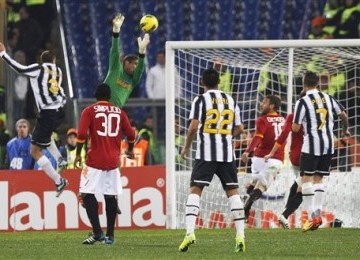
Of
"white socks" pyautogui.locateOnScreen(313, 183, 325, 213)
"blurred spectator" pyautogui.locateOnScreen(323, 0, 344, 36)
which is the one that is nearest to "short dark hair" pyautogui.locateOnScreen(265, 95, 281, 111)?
"white socks" pyautogui.locateOnScreen(313, 183, 325, 213)

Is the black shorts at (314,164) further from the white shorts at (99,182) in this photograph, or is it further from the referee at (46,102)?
the referee at (46,102)

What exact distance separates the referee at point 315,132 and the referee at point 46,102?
335 centimetres

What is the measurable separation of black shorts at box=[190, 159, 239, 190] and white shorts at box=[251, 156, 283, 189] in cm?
527

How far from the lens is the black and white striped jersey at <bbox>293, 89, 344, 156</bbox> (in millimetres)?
18766

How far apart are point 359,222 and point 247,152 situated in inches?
75.8

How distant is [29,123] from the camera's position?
2555 cm

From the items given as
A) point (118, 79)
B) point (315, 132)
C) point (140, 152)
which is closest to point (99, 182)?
point (118, 79)

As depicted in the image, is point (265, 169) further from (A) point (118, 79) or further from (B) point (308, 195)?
(A) point (118, 79)

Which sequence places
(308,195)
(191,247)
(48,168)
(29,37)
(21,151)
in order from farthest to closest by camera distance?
(29,37) < (21,151) < (48,168) < (308,195) < (191,247)

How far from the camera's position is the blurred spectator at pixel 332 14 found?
2766 centimetres

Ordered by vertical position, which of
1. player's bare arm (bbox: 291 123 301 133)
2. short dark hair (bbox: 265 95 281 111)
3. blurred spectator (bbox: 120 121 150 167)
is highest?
player's bare arm (bbox: 291 123 301 133)

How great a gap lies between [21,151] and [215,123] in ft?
26.7

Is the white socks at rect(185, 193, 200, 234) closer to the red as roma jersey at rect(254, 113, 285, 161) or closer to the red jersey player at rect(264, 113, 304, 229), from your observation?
the red jersey player at rect(264, 113, 304, 229)

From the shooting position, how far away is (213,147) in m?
16.0
